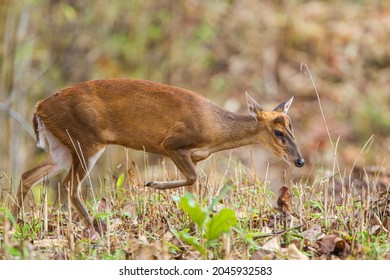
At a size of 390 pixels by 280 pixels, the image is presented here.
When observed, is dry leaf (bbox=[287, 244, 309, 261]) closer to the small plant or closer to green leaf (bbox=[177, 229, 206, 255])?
the small plant

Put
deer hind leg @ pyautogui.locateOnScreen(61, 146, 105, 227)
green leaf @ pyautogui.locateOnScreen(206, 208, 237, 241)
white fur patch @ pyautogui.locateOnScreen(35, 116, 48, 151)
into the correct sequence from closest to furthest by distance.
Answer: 1. green leaf @ pyautogui.locateOnScreen(206, 208, 237, 241)
2. deer hind leg @ pyautogui.locateOnScreen(61, 146, 105, 227)
3. white fur patch @ pyautogui.locateOnScreen(35, 116, 48, 151)

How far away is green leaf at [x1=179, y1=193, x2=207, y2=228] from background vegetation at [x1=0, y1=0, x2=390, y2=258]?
9312 mm

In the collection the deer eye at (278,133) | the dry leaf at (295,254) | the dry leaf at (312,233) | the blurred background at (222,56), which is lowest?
the dry leaf at (295,254)

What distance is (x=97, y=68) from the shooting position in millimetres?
19016

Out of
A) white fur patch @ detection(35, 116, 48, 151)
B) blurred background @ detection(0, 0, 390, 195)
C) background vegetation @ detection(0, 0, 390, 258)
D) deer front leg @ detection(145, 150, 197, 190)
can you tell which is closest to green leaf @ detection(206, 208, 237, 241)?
deer front leg @ detection(145, 150, 197, 190)

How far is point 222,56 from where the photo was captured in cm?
2100

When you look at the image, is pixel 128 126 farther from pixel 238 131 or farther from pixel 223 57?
pixel 223 57

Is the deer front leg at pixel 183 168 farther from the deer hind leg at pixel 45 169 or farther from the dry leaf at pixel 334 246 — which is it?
the dry leaf at pixel 334 246

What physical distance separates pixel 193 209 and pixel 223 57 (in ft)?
50.1

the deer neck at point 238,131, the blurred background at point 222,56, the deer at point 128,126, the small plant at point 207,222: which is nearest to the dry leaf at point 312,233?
the small plant at point 207,222

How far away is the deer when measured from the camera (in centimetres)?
809

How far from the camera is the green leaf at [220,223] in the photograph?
588cm

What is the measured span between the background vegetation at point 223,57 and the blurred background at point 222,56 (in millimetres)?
26

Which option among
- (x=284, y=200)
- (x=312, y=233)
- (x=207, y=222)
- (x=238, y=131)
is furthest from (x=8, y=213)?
(x=238, y=131)
